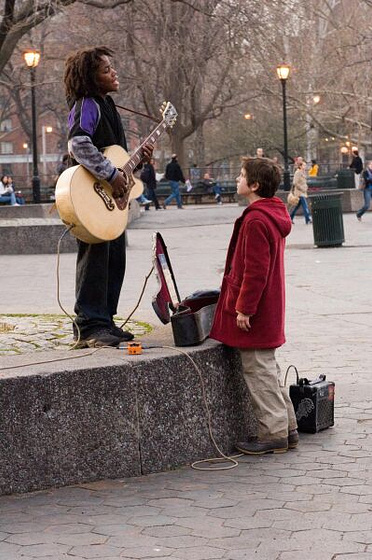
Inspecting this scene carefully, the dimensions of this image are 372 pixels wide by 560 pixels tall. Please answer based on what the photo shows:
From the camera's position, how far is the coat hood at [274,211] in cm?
677

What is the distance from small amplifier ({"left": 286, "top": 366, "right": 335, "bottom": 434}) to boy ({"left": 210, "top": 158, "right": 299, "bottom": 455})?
37 cm

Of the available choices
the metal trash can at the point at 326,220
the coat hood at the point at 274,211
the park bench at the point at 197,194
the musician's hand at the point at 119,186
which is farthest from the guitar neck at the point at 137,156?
the park bench at the point at 197,194

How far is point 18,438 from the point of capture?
6012 mm

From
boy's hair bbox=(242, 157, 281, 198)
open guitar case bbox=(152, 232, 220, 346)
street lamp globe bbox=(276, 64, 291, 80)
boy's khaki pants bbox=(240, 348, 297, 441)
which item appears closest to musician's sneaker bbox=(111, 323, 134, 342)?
open guitar case bbox=(152, 232, 220, 346)

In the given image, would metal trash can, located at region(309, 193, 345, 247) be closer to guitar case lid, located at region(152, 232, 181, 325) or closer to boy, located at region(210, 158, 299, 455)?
guitar case lid, located at region(152, 232, 181, 325)

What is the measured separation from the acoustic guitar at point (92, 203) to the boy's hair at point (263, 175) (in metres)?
0.67

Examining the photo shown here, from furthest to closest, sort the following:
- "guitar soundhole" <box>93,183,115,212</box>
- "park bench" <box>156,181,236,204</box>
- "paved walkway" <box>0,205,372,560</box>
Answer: "park bench" <box>156,181,236,204</box> < "guitar soundhole" <box>93,183,115,212</box> < "paved walkway" <box>0,205,372,560</box>

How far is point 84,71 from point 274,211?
4.27 feet

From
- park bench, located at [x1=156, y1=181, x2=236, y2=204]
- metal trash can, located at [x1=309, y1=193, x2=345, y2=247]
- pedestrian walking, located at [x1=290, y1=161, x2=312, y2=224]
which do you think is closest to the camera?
metal trash can, located at [x1=309, y1=193, x2=345, y2=247]

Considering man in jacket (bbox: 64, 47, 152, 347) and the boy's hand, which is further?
man in jacket (bbox: 64, 47, 152, 347)

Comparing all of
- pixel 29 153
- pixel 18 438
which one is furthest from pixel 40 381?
pixel 29 153

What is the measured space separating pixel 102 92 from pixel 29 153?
322ft

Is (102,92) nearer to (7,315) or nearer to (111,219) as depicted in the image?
(111,219)

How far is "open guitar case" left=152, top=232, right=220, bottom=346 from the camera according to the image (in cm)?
674
